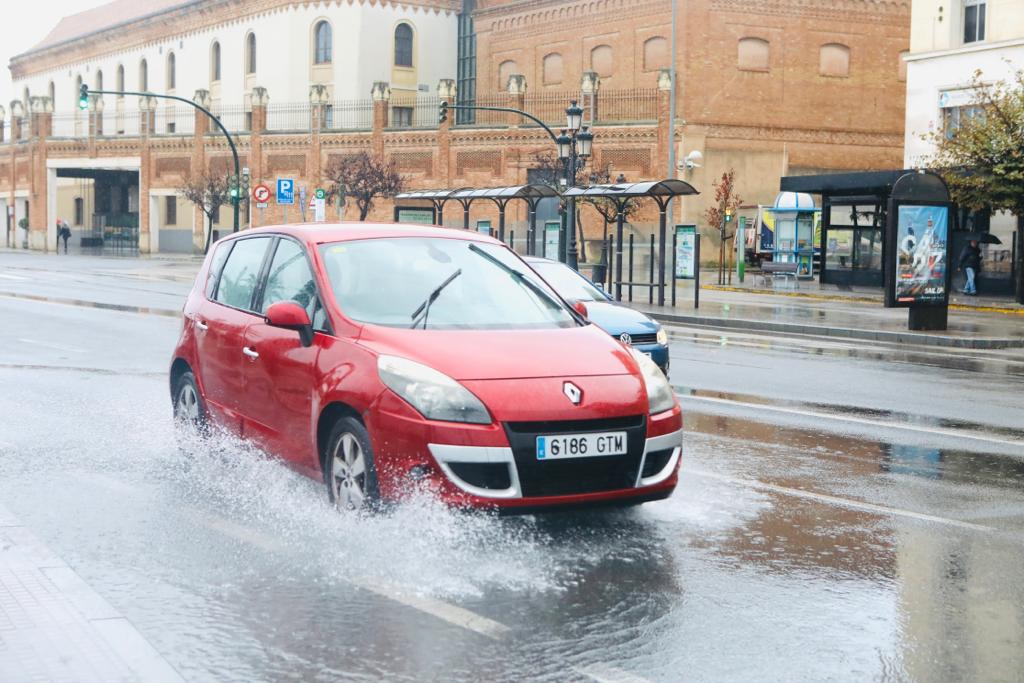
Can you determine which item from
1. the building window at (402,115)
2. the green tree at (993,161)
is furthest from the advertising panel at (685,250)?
the building window at (402,115)

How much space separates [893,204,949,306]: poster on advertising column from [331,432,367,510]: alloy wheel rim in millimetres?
17602

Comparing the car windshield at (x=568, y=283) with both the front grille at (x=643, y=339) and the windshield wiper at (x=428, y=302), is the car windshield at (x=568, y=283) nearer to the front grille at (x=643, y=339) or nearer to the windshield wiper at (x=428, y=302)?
the front grille at (x=643, y=339)

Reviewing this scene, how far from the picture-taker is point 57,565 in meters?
5.86

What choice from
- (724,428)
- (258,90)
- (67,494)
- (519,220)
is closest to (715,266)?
(519,220)

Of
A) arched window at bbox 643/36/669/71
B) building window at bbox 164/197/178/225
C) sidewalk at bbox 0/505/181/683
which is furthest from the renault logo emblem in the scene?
building window at bbox 164/197/178/225

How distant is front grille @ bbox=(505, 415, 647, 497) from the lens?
6.11 metres

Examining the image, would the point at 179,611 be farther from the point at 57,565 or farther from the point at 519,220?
the point at 519,220

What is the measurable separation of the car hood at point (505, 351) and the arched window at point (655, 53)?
5159cm

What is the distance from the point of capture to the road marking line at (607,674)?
4.52 meters

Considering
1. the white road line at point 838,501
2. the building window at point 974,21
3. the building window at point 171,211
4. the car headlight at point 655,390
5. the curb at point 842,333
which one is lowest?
the curb at point 842,333

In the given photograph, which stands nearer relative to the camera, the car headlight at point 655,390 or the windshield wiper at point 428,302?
the car headlight at point 655,390

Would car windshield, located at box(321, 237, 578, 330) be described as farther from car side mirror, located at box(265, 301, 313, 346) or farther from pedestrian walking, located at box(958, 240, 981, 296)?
pedestrian walking, located at box(958, 240, 981, 296)

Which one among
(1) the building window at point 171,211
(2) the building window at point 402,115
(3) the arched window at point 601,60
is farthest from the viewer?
(1) the building window at point 171,211

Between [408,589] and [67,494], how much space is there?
2919mm
